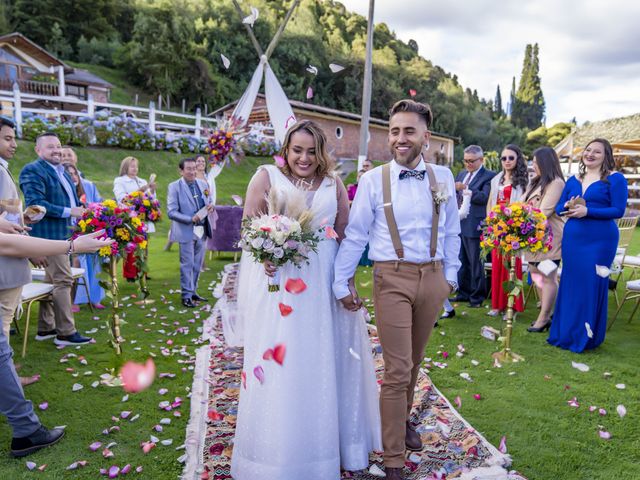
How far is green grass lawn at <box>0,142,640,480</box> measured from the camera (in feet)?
9.57

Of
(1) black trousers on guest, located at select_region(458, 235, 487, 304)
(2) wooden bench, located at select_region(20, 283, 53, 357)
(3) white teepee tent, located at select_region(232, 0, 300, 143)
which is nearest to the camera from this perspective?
(2) wooden bench, located at select_region(20, 283, 53, 357)

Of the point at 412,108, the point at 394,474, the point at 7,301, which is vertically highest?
the point at 412,108

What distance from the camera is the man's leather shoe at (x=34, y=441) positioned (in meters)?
2.93

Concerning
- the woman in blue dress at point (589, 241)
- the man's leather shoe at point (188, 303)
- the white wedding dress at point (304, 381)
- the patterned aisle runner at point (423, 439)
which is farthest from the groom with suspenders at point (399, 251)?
the man's leather shoe at point (188, 303)

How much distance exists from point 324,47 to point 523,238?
28.6 meters

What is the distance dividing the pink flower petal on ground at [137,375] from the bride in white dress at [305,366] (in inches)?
67.1

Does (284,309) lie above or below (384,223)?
below

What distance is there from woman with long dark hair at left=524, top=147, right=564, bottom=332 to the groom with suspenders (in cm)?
316

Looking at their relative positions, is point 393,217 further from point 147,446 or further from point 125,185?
point 125,185

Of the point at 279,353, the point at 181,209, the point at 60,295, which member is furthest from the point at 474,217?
the point at 60,295

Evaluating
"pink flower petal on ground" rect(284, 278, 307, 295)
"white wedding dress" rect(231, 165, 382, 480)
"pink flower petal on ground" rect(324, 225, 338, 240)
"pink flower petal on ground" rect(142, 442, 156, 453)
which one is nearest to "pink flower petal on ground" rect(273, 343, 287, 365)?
"white wedding dress" rect(231, 165, 382, 480)

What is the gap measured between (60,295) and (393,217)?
388 cm

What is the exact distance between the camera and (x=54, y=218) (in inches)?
196

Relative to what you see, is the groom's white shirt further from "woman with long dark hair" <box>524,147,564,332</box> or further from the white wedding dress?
"woman with long dark hair" <box>524,147,564,332</box>
